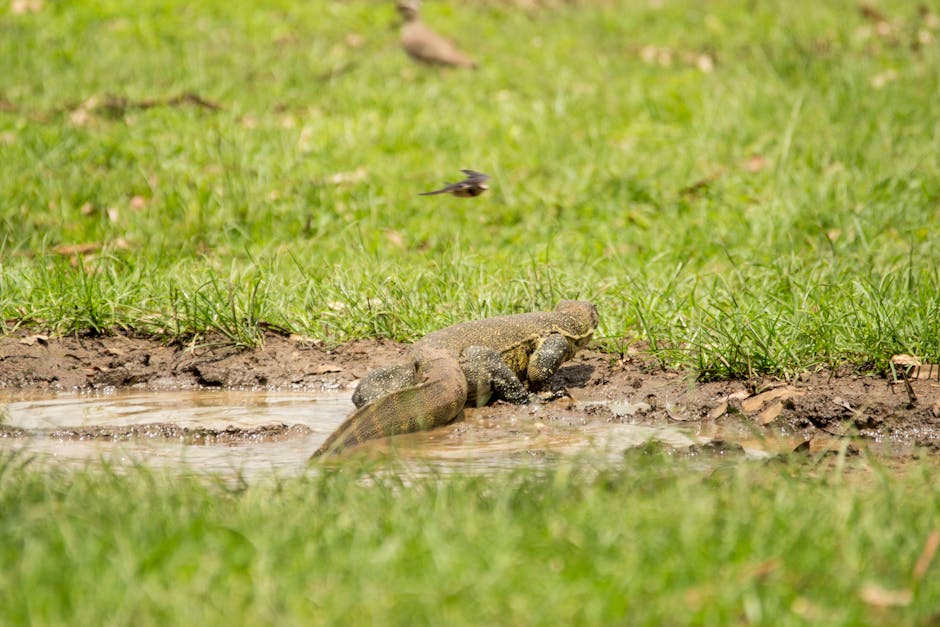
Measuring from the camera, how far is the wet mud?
17.9 feet

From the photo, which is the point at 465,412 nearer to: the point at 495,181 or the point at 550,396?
the point at 550,396

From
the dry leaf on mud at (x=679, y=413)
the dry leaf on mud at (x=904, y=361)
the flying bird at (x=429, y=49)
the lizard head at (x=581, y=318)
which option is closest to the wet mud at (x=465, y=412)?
the dry leaf on mud at (x=679, y=413)

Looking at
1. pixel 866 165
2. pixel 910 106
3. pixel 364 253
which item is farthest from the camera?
pixel 910 106

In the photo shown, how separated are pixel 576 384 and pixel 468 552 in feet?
11.8

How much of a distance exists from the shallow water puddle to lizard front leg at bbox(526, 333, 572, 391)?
473 mm

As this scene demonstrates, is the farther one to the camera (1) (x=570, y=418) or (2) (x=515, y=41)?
(2) (x=515, y=41)

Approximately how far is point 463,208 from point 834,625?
7249 millimetres

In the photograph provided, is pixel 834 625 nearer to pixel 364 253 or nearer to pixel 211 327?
pixel 211 327

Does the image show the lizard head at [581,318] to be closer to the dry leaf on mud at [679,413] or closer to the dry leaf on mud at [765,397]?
the dry leaf on mud at [679,413]

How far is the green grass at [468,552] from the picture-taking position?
293cm

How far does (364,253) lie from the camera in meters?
8.25

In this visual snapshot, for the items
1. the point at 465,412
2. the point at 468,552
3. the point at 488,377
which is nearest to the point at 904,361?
the point at 488,377

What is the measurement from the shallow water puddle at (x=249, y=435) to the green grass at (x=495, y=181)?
2.77 ft

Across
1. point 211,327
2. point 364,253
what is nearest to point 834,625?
point 211,327
